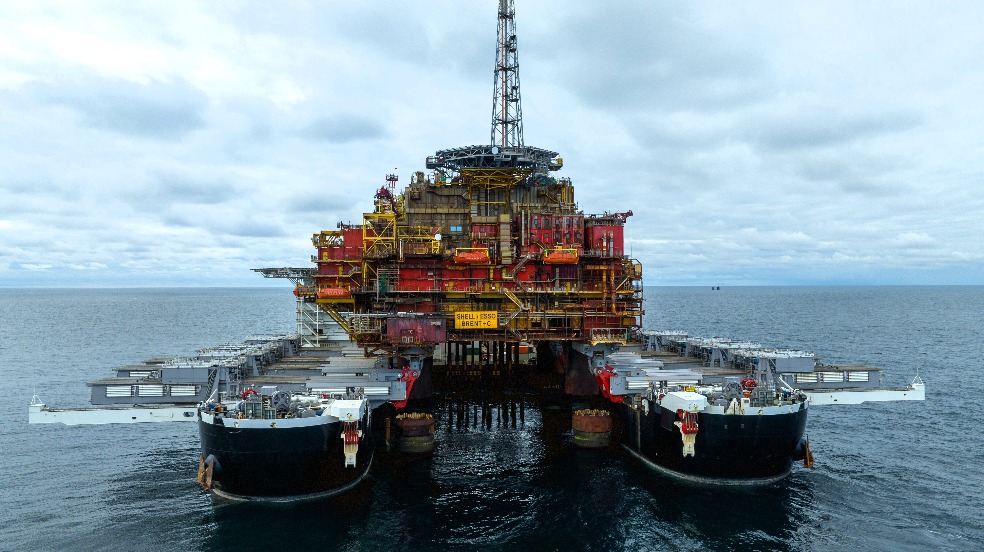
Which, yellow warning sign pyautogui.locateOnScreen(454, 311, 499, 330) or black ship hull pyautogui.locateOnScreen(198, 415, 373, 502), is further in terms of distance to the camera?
yellow warning sign pyautogui.locateOnScreen(454, 311, 499, 330)

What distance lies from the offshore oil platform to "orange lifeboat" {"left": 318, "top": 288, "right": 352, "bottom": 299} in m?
0.15

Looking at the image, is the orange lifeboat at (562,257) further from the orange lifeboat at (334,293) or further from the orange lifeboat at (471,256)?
the orange lifeboat at (334,293)

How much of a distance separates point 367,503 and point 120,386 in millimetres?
15160

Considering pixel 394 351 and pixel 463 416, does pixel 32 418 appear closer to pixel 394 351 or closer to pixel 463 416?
pixel 394 351

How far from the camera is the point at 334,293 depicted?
132ft

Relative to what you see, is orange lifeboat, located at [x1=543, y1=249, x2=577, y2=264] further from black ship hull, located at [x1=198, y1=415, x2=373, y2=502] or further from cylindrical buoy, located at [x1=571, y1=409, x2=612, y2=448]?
black ship hull, located at [x1=198, y1=415, x2=373, y2=502]

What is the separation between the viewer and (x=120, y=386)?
32625 millimetres

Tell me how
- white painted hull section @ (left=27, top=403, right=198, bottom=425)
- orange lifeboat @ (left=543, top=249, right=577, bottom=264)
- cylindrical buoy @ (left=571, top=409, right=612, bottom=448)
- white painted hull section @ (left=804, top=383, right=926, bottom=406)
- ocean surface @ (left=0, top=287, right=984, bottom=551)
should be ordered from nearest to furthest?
ocean surface @ (left=0, top=287, right=984, bottom=551)
white painted hull section @ (left=27, top=403, right=198, bottom=425)
white painted hull section @ (left=804, top=383, right=926, bottom=406)
cylindrical buoy @ (left=571, top=409, right=612, bottom=448)
orange lifeboat @ (left=543, top=249, right=577, bottom=264)

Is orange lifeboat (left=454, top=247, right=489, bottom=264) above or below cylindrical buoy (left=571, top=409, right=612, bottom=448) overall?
above

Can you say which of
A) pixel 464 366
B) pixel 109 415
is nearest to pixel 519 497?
Result: pixel 109 415

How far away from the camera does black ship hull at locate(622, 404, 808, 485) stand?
2991 centimetres

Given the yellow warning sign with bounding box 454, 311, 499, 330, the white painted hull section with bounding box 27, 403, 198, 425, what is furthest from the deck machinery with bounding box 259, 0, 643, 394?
the white painted hull section with bounding box 27, 403, 198, 425

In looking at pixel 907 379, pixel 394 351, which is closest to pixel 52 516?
pixel 394 351

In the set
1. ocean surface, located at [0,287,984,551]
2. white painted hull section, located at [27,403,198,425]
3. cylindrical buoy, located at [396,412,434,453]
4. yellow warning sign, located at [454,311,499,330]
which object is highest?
yellow warning sign, located at [454,311,499,330]
